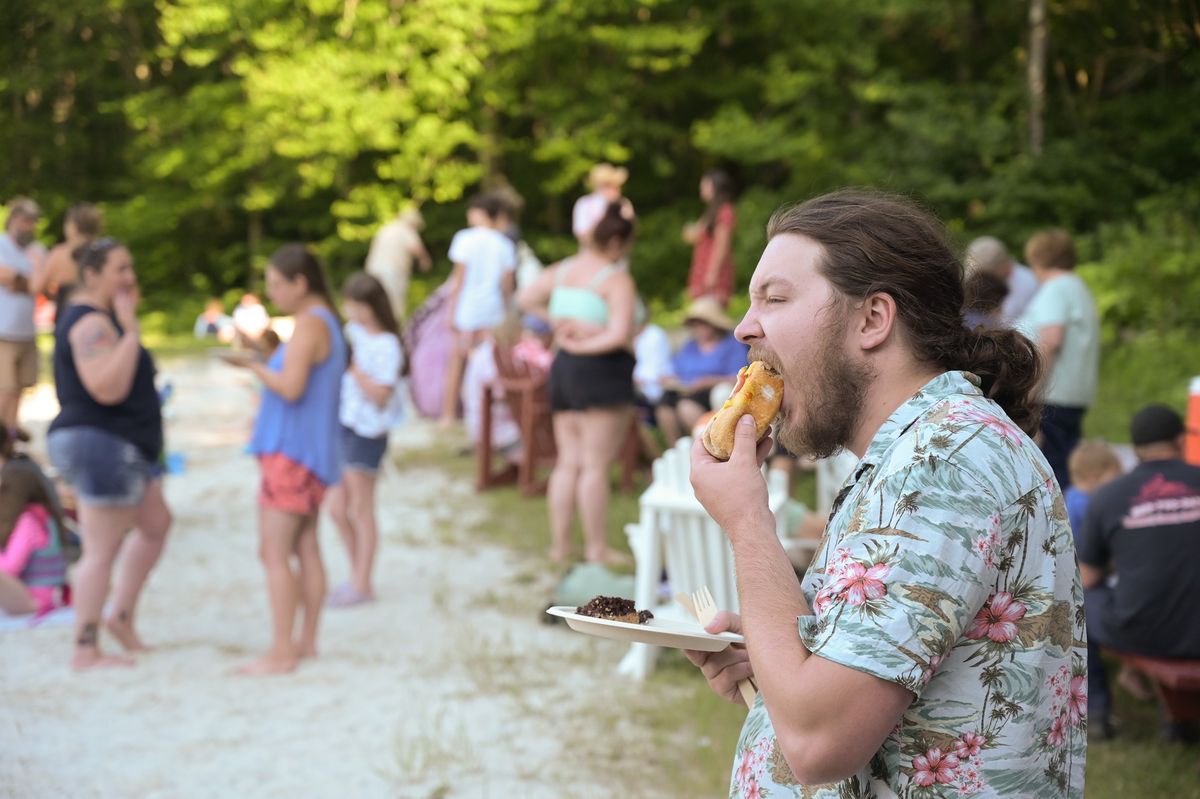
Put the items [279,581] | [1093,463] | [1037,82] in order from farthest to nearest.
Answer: [1037,82]
[279,581]
[1093,463]

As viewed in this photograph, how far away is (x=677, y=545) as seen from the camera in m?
5.54

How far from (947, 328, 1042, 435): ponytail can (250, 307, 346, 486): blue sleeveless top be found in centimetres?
405

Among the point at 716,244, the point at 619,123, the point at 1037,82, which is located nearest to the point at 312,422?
the point at 716,244

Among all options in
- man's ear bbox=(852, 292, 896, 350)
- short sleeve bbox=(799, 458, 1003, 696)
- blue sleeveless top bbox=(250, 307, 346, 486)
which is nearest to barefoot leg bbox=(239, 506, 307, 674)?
blue sleeveless top bbox=(250, 307, 346, 486)

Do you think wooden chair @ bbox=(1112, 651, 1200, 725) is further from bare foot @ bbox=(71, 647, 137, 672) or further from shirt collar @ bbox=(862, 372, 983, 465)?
bare foot @ bbox=(71, 647, 137, 672)

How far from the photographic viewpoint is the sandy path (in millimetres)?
4496

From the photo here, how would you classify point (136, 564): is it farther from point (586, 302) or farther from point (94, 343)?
point (586, 302)

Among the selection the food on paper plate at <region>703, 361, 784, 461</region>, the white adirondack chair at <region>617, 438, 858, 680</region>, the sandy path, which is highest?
the food on paper plate at <region>703, 361, 784, 461</region>

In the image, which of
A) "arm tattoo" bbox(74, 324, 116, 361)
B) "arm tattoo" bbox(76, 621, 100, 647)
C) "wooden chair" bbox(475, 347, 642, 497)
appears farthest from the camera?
"wooden chair" bbox(475, 347, 642, 497)

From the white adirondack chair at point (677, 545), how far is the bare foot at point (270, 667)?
4.96 feet

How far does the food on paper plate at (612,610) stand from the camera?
80.7 inches

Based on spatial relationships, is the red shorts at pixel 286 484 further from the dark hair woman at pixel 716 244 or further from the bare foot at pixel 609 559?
the dark hair woman at pixel 716 244

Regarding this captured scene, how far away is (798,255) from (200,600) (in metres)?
5.99

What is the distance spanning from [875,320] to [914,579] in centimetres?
39
